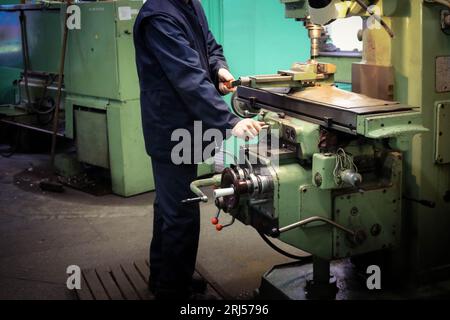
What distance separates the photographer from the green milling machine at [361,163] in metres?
1.51

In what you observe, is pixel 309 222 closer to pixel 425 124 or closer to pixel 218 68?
pixel 425 124

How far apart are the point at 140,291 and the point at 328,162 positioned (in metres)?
0.95

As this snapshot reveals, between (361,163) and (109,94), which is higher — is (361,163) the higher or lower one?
the lower one

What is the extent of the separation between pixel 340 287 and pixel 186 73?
86 centimetres

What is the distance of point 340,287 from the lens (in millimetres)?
1833

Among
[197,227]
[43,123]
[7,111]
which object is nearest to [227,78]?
[197,227]

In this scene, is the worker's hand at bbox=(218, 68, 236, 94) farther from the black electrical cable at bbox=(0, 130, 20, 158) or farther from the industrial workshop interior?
the black electrical cable at bbox=(0, 130, 20, 158)

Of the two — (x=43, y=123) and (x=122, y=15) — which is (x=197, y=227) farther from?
(x=43, y=123)

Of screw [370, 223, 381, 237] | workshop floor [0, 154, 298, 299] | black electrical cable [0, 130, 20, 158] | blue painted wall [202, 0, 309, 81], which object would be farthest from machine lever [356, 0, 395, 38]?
black electrical cable [0, 130, 20, 158]

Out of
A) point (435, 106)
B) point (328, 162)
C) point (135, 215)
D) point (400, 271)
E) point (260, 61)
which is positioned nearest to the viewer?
point (328, 162)

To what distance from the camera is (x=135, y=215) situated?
2949mm

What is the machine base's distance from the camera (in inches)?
68.7

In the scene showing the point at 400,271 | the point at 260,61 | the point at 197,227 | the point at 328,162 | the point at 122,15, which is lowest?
the point at 400,271

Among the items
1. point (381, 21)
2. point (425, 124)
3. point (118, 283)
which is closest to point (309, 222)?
point (425, 124)
